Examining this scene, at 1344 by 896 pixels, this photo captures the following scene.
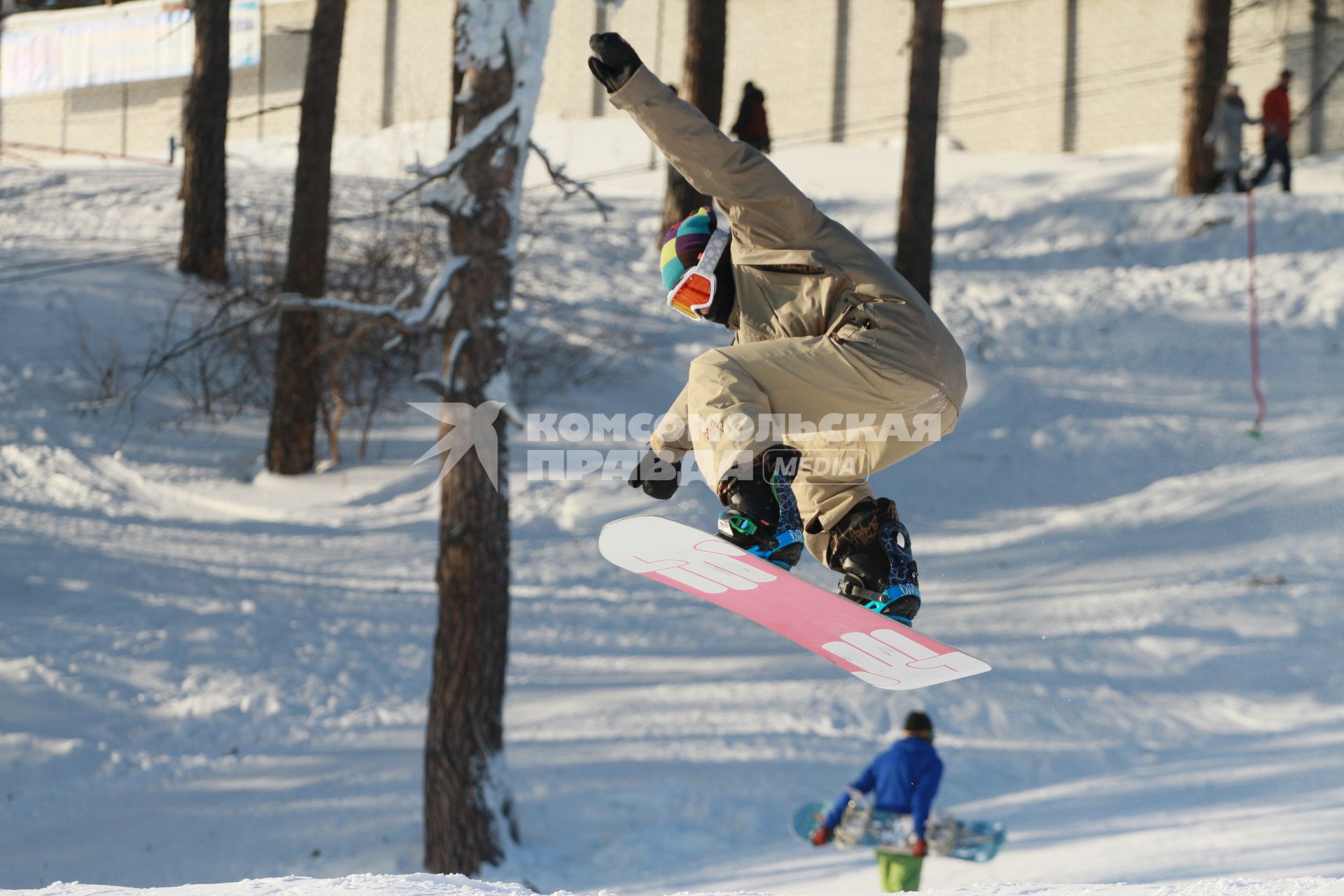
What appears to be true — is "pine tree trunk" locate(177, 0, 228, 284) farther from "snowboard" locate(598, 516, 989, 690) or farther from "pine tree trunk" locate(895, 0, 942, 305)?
"snowboard" locate(598, 516, 989, 690)

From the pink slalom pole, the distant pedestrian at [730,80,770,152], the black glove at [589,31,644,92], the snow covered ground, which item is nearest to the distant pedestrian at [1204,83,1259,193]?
the snow covered ground

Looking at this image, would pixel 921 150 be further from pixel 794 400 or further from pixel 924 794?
pixel 794 400

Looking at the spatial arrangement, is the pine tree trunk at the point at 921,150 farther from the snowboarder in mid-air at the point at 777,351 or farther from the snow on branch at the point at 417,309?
the snowboarder in mid-air at the point at 777,351

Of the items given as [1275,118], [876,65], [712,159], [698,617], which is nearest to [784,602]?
[712,159]

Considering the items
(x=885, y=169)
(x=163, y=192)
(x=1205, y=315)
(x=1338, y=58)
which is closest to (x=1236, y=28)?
(x=1338, y=58)

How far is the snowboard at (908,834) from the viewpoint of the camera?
671 centimetres

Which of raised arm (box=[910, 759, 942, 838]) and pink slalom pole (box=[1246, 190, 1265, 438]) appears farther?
pink slalom pole (box=[1246, 190, 1265, 438])

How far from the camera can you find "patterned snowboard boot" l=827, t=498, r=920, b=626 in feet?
14.5

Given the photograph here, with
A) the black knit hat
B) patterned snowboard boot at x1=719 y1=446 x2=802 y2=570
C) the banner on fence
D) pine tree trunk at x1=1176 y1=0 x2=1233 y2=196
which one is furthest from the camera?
the banner on fence

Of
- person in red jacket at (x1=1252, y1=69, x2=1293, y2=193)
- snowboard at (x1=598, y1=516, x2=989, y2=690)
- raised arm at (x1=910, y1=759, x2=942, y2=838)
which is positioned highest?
person in red jacket at (x1=1252, y1=69, x2=1293, y2=193)

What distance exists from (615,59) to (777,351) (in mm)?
1022

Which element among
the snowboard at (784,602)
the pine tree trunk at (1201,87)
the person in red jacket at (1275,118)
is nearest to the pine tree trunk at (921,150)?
the pine tree trunk at (1201,87)

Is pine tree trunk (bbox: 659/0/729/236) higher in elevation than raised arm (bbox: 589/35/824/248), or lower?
higher

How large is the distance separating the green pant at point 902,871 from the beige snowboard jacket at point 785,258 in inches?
136
